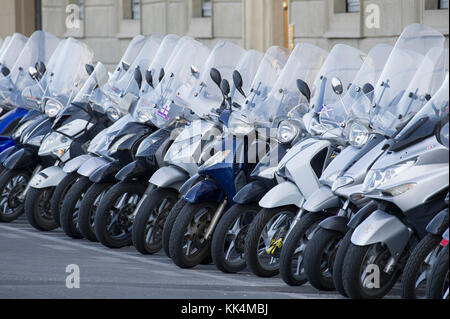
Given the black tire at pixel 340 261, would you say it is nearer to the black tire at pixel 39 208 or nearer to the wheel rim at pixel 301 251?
the wheel rim at pixel 301 251

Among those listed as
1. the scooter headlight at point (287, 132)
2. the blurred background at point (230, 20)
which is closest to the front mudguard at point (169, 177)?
the scooter headlight at point (287, 132)

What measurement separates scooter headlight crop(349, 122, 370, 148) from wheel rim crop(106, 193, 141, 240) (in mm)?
2362

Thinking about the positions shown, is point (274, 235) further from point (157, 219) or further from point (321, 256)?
point (157, 219)

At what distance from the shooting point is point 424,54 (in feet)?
24.3

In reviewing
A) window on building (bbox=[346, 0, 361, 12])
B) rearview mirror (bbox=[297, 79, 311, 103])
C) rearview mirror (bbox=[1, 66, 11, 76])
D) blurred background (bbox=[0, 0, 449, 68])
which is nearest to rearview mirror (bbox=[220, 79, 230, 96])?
rearview mirror (bbox=[297, 79, 311, 103])

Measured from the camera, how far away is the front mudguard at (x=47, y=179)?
1030 centimetres

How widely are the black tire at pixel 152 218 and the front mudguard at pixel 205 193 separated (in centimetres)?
53

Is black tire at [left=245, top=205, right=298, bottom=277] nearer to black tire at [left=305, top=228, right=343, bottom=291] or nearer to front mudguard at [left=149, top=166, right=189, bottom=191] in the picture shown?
black tire at [left=305, top=228, right=343, bottom=291]

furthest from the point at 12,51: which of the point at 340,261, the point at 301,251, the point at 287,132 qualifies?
the point at 340,261

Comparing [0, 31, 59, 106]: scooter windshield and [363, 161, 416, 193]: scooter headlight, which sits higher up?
[0, 31, 59, 106]: scooter windshield

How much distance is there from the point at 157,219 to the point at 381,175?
2.61 m

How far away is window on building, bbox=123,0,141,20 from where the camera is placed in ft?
71.9
